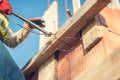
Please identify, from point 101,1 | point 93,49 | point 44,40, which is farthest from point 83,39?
point 44,40

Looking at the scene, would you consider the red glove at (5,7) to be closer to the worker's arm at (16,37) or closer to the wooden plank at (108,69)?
the worker's arm at (16,37)

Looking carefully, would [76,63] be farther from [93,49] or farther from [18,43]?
[18,43]

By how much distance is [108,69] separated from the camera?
1.67m

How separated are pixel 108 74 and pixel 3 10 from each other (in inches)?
93.6

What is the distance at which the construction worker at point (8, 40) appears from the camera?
10.8 ft

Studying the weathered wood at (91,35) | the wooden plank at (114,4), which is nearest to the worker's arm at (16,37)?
the weathered wood at (91,35)

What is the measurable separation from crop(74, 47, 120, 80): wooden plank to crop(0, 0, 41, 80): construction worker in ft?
5.37

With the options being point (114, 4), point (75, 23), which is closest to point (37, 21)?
point (75, 23)

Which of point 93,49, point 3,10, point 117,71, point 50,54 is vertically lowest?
point 50,54

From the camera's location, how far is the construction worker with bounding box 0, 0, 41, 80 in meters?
3.29

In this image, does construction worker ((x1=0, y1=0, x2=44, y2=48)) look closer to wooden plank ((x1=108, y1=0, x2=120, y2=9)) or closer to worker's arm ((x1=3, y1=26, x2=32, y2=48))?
worker's arm ((x1=3, y1=26, x2=32, y2=48))

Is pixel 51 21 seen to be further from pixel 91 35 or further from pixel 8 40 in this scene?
pixel 91 35

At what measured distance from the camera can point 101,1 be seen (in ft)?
9.91

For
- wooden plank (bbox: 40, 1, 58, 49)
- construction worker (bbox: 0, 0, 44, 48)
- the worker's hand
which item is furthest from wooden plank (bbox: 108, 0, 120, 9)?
construction worker (bbox: 0, 0, 44, 48)
